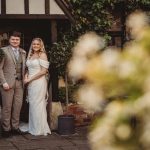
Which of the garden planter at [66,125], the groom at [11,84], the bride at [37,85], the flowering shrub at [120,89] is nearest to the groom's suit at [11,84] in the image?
the groom at [11,84]

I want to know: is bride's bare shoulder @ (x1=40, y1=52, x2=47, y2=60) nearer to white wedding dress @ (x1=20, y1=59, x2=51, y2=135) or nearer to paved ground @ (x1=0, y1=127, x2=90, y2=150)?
white wedding dress @ (x1=20, y1=59, x2=51, y2=135)

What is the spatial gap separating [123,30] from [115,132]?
10.4 m

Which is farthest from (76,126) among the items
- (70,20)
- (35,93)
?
(70,20)

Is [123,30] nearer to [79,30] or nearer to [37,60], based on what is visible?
[79,30]

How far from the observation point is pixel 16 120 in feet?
29.9

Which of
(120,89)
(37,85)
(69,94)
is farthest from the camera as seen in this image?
(69,94)

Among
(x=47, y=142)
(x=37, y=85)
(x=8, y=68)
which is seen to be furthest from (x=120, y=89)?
(x=37, y=85)

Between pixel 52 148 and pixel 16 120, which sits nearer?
pixel 52 148

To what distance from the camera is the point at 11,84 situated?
8.89 metres

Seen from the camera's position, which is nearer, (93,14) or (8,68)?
(8,68)

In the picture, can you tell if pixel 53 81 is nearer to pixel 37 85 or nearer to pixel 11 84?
pixel 37 85

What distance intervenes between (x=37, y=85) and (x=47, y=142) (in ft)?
3.84

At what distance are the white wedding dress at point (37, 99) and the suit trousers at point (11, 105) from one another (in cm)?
21

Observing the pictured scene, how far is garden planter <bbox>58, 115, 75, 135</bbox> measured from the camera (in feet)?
30.1
